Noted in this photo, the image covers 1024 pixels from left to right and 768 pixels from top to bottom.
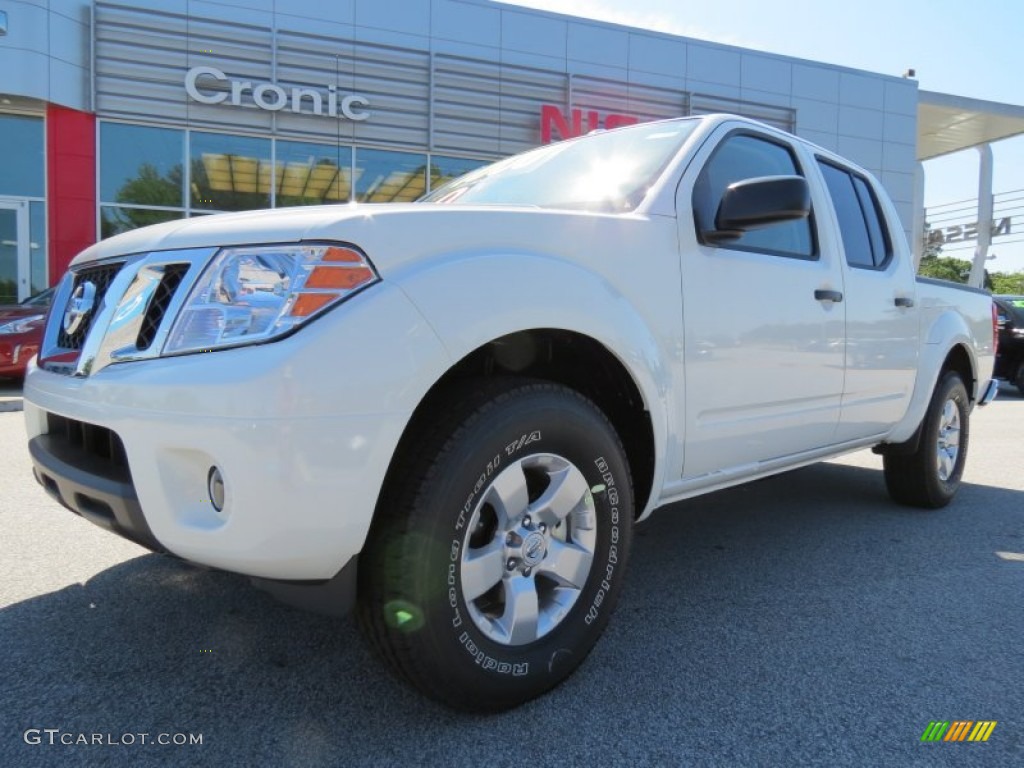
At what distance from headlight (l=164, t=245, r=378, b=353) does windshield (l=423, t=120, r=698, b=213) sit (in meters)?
1.12

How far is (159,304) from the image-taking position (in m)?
1.79

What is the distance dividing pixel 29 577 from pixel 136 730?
1.33 metres

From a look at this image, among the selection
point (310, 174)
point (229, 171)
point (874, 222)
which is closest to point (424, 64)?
point (310, 174)

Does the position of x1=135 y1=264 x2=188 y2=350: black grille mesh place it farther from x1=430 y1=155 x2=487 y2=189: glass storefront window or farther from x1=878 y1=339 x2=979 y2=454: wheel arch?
x1=430 y1=155 x2=487 y2=189: glass storefront window

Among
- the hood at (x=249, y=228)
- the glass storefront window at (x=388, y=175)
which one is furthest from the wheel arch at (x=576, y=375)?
the glass storefront window at (x=388, y=175)

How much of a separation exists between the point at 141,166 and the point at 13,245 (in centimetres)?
244

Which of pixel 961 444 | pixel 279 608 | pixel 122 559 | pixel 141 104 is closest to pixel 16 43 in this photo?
pixel 141 104

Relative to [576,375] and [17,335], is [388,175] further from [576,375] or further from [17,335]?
[576,375]

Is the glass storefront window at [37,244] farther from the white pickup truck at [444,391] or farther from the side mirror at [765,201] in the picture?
the side mirror at [765,201]

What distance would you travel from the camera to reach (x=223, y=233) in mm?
1771

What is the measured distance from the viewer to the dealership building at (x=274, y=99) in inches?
480

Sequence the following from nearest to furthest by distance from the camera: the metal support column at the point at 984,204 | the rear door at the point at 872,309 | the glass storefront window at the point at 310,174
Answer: the rear door at the point at 872,309, the glass storefront window at the point at 310,174, the metal support column at the point at 984,204

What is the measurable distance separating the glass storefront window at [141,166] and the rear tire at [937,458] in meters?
12.1

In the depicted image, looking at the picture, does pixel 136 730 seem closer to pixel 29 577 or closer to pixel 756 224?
pixel 29 577
